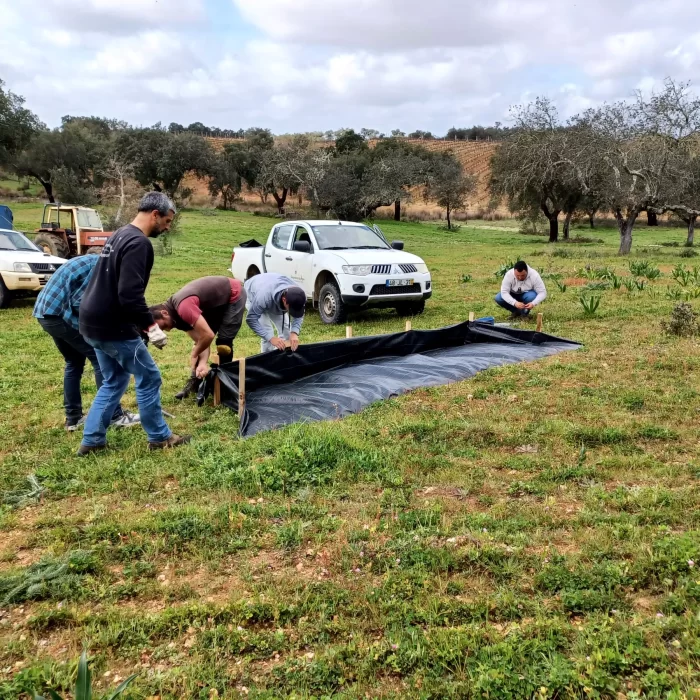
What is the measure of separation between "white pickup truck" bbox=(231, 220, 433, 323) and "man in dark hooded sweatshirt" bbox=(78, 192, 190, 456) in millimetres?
5256

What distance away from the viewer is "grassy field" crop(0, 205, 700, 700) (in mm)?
2268

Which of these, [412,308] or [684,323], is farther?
[412,308]

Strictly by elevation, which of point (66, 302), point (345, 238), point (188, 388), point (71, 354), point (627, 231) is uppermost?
point (627, 231)

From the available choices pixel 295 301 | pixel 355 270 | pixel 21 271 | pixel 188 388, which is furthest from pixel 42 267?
pixel 295 301

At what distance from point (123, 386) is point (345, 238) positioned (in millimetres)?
6483

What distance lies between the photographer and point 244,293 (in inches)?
241

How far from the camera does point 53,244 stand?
16578 mm

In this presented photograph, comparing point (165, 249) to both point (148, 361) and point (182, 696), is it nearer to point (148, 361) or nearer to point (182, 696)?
point (148, 361)

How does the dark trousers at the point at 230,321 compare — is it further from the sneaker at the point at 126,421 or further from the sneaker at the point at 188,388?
the sneaker at the point at 126,421

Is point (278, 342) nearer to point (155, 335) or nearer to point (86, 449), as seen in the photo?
point (155, 335)

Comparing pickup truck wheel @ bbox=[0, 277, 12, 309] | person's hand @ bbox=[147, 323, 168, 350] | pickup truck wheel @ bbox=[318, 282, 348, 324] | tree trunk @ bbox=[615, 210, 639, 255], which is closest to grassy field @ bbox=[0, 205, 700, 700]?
person's hand @ bbox=[147, 323, 168, 350]

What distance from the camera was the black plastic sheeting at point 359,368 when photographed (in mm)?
5438

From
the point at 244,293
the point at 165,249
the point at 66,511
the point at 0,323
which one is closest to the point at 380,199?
the point at 165,249

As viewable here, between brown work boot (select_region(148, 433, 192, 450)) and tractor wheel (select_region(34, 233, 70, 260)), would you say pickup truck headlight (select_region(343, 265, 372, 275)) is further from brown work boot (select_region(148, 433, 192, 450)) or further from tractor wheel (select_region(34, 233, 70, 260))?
tractor wheel (select_region(34, 233, 70, 260))
